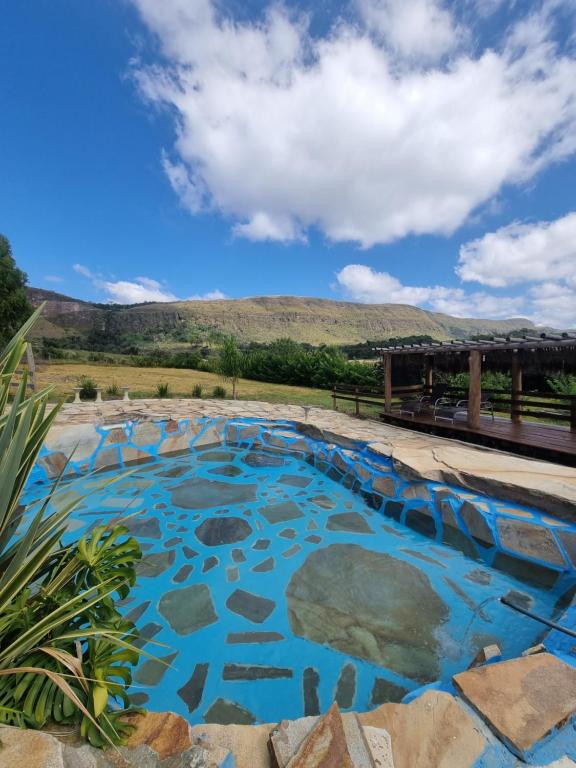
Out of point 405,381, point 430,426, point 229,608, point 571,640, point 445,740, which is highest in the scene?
point 405,381

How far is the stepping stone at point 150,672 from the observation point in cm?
262

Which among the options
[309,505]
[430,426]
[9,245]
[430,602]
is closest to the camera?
[430,602]

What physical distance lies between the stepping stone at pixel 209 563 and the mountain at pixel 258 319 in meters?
47.8

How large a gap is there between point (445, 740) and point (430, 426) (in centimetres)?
652

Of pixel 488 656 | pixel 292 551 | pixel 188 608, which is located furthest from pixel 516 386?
pixel 188 608

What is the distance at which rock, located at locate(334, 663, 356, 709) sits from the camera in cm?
240

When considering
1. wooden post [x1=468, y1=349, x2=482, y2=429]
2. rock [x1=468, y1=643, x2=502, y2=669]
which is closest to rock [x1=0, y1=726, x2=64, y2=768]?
rock [x1=468, y1=643, x2=502, y2=669]

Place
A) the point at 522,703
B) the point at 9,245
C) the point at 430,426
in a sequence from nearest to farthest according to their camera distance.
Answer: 1. the point at 522,703
2. the point at 430,426
3. the point at 9,245

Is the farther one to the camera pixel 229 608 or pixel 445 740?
pixel 229 608

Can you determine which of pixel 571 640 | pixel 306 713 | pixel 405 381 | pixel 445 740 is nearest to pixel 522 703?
pixel 445 740

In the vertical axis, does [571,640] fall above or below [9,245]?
below

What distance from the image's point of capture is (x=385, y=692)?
8.07 ft

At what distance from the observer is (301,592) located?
355 cm

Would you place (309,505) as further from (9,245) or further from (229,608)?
(9,245)
